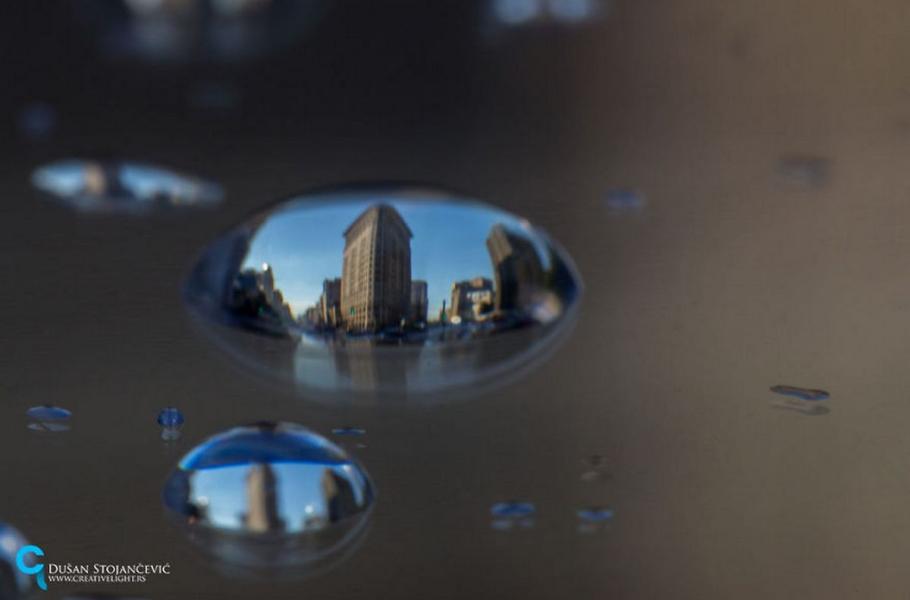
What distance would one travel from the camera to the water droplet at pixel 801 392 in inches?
15.1

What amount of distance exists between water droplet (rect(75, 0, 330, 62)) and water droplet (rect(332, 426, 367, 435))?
26cm

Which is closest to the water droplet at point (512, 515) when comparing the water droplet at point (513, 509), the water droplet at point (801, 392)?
the water droplet at point (513, 509)

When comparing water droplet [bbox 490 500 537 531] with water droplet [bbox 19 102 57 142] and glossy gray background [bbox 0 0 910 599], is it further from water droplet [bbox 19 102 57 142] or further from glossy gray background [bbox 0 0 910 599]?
water droplet [bbox 19 102 57 142]

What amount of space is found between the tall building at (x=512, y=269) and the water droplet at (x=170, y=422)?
0.45 feet

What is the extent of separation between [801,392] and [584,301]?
0.34 ft

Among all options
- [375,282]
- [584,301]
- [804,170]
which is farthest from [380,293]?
[804,170]

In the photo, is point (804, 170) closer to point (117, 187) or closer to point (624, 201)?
point (624, 201)

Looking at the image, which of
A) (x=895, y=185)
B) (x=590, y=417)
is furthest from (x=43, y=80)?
(x=895, y=185)

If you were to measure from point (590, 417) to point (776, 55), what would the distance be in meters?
0.25

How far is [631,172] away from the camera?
482 mm

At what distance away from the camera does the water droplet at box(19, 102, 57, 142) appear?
484 millimetres

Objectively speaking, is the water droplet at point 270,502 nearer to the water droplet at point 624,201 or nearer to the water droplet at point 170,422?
the water droplet at point 170,422

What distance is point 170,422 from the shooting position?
36 cm

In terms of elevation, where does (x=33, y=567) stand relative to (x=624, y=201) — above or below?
below
